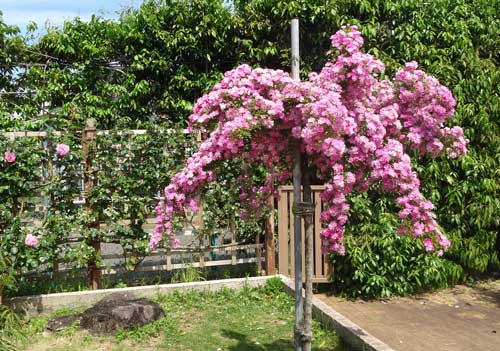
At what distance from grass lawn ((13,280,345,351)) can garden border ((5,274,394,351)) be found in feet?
0.35

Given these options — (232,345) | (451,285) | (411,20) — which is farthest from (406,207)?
(411,20)

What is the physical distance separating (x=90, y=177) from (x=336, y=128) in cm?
355

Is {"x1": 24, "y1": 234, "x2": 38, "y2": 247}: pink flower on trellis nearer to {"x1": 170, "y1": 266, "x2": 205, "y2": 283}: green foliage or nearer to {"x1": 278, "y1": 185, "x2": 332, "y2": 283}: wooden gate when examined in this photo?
{"x1": 170, "y1": 266, "x2": 205, "y2": 283}: green foliage

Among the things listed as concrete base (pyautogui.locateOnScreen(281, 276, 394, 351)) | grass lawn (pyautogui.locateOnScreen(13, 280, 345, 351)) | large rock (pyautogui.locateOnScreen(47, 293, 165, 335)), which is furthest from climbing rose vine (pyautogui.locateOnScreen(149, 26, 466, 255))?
large rock (pyautogui.locateOnScreen(47, 293, 165, 335))

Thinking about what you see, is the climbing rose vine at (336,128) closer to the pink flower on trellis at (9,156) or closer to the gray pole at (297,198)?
the gray pole at (297,198)

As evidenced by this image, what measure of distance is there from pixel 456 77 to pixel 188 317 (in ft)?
13.6

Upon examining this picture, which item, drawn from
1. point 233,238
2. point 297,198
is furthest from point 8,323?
point 297,198

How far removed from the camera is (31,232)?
4930 millimetres

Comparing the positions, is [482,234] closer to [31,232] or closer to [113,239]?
[113,239]

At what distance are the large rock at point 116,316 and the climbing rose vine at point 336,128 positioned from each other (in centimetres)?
145

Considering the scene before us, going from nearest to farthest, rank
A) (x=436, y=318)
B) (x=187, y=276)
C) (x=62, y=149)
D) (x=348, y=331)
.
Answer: (x=348, y=331)
(x=436, y=318)
(x=62, y=149)
(x=187, y=276)

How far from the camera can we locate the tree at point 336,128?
8.50 ft

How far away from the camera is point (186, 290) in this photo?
5.20 m

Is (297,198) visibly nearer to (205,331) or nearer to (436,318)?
(205,331)
